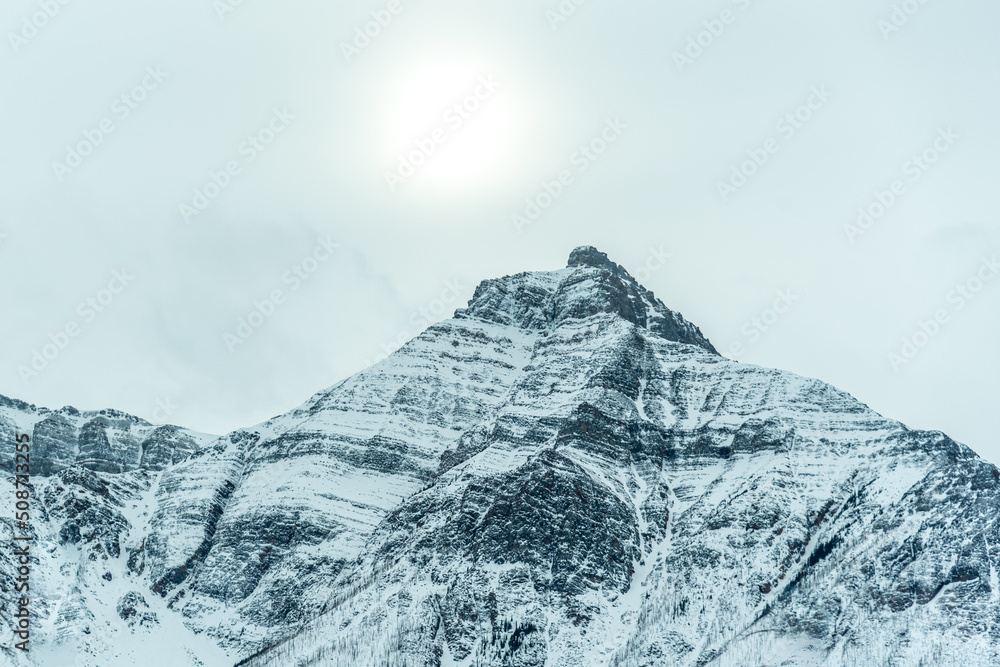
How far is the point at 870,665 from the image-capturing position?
200 metres

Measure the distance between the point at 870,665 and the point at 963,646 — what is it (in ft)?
42.4

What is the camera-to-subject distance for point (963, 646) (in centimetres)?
19750
